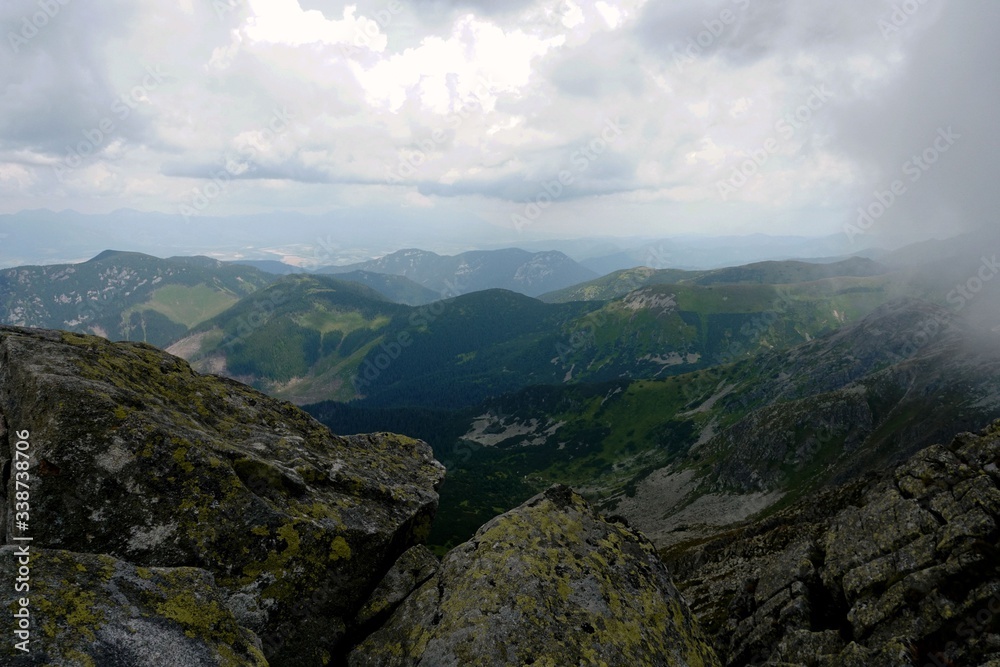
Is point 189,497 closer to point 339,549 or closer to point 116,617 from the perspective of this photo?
point 116,617

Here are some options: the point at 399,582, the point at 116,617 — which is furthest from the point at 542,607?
the point at 116,617

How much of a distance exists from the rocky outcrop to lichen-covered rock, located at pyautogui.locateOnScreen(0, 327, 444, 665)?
705 inches

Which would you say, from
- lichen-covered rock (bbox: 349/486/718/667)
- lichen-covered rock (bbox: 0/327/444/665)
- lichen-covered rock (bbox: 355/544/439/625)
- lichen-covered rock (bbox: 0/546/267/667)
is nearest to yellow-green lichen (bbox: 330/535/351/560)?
lichen-covered rock (bbox: 0/327/444/665)

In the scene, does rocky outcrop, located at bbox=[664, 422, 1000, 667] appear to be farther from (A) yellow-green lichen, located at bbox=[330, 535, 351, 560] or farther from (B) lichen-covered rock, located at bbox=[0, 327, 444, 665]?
(B) lichen-covered rock, located at bbox=[0, 327, 444, 665]

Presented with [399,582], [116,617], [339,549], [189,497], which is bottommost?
[399,582]

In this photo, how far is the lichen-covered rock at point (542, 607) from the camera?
1338cm

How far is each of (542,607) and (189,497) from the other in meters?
10.8

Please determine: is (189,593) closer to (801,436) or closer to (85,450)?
(85,450)

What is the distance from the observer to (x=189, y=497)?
13.3 m

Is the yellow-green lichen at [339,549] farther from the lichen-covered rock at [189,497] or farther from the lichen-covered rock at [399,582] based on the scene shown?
the lichen-covered rock at [399,582]

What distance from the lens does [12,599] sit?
841cm

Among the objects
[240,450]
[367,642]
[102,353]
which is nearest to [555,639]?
[367,642]

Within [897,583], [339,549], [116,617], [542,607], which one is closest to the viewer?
[116,617]

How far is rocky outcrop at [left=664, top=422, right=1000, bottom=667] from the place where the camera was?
64.3ft
